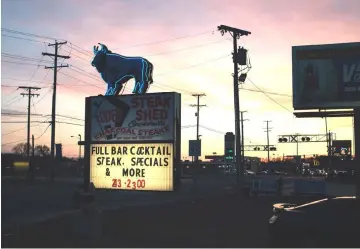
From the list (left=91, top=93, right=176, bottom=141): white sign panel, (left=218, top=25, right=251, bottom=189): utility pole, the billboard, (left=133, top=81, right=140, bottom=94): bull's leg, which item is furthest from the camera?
(left=218, top=25, right=251, bottom=189): utility pole

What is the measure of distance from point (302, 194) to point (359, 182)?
346 inches

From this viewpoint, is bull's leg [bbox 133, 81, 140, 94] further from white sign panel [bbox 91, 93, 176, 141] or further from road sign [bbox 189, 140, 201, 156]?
road sign [bbox 189, 140, 201, 156]

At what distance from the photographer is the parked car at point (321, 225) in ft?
33.6

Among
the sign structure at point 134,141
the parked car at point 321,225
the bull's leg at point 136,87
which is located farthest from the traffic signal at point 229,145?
the parked car at point 321,225

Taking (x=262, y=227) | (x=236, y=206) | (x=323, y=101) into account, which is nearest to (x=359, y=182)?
(x=323, y=101)

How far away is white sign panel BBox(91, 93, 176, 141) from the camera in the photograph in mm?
14539

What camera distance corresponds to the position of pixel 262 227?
14961mm

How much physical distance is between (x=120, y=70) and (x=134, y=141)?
2.83 metres

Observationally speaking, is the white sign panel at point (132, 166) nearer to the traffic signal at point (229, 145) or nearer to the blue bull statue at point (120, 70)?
the blue bull statue at point (120, 70)

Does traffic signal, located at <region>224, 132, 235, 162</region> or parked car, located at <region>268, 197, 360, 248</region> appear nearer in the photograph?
parked car, located at <region>268, 197, 360, 248</region>

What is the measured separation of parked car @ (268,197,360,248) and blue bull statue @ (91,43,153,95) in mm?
7082

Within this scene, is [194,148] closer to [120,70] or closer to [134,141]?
[120,70]

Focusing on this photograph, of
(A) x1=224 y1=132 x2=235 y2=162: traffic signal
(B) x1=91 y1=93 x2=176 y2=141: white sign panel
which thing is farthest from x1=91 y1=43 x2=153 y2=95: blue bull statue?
(A) x1=224 y1=132 x2=235 y2=162: traffic signal

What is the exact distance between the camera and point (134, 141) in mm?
14883
